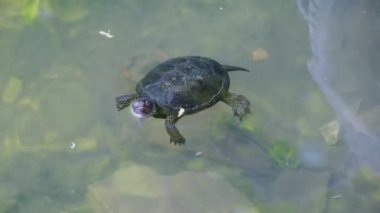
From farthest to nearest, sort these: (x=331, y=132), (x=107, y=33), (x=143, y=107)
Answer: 1. (x=107, y=33)
2. (x=331, y=132)
3. (x=143, y=107)

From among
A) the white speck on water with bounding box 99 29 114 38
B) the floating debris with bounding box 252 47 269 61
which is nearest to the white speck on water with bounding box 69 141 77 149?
the white speck on water with bounding box 99 29 114 38

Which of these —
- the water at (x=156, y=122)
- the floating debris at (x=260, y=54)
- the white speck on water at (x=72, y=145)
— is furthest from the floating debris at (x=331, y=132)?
the white speck on water at (x=72, y=145)

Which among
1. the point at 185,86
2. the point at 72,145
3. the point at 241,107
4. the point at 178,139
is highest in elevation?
the point at 185,86

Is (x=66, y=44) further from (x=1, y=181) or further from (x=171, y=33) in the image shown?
(x=1, y=181)

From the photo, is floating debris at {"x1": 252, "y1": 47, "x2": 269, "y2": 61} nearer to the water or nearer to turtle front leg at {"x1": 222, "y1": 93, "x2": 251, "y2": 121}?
the water

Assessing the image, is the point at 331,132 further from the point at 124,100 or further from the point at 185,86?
the point at 124,100

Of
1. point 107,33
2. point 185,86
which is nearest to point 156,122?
point 185,86

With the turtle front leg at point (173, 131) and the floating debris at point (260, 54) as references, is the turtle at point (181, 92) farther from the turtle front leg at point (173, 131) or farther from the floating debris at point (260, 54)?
the floating debris at point (260, 54)
